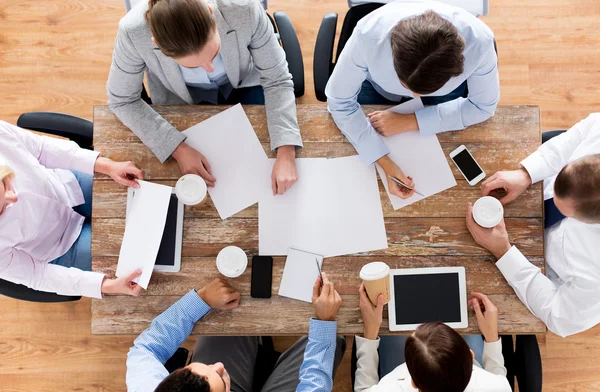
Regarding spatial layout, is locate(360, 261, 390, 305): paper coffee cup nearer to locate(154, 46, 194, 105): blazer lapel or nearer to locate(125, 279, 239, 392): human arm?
locate(125, 279, 239, 392): human arm

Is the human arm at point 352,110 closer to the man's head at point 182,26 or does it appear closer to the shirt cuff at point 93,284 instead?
the man's head at point 182,26

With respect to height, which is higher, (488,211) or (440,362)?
(488,211)

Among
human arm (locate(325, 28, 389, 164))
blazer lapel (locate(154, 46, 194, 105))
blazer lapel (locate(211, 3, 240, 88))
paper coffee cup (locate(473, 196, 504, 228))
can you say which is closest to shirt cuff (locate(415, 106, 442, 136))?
human arm (locate(325, 28, 389, 164))

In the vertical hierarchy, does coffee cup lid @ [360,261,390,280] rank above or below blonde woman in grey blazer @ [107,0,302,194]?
below

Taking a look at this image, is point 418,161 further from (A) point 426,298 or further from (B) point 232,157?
(B) point 232,157

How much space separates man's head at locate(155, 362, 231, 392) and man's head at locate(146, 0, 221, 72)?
2.79 feet

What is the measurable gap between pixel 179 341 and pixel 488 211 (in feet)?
3.34

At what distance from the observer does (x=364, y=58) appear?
1490mm

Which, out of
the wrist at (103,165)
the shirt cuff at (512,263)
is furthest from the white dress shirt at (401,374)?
the wrist at (103,165)

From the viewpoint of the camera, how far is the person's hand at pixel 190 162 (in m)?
1.57

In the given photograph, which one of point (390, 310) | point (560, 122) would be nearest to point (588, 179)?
point (390, 310)

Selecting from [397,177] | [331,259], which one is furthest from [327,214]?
[397,177]

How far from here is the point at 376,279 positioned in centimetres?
141

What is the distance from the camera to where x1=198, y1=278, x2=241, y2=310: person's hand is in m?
1.48
